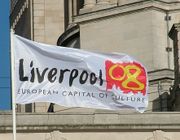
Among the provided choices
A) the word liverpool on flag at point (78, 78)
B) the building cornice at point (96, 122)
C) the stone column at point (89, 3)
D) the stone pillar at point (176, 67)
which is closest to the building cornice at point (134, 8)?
the stone column at point (89, 3)

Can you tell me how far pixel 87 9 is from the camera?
62531mm

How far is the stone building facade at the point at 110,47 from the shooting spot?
43406 millimetres

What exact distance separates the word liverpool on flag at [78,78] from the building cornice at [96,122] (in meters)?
3.43

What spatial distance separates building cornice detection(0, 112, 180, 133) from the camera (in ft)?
142

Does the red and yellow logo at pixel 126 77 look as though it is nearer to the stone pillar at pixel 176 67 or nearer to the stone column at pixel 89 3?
the stone pillar at pixel 176 67

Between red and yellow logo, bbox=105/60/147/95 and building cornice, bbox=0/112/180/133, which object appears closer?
red and yellow logo, bbox=105/60/147/95

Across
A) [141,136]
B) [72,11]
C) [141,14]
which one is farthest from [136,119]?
[72,11]

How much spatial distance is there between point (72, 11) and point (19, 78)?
1259 inches

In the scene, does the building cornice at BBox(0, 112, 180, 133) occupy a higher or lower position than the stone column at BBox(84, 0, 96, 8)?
lower

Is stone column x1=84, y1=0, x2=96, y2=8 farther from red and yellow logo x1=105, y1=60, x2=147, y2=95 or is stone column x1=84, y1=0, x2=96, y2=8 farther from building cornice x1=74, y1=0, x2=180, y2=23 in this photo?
red and yellow logo x1=105, y1=60, x2=147, y2=95

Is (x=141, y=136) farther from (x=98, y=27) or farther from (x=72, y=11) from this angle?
(x=72, y=11)

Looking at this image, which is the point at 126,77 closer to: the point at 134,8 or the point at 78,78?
the point at 78,78

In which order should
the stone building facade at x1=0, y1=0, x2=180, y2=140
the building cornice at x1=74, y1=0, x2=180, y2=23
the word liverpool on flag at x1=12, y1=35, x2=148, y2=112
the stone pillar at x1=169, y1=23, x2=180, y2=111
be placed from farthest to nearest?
the building cornice at x1=74, y1=0, x2=180, y2=23, the stone pillar at x1=169, y1=23, x2=180, y2=111, the stone building facade at x1=0, y1=0, x2=180, y2=140, the word liverpool on flag at x1=12, y1=35, x2=148, y2=112

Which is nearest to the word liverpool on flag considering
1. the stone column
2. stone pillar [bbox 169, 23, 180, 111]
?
stone pillar [bbox 169, 23, 180, 111]
